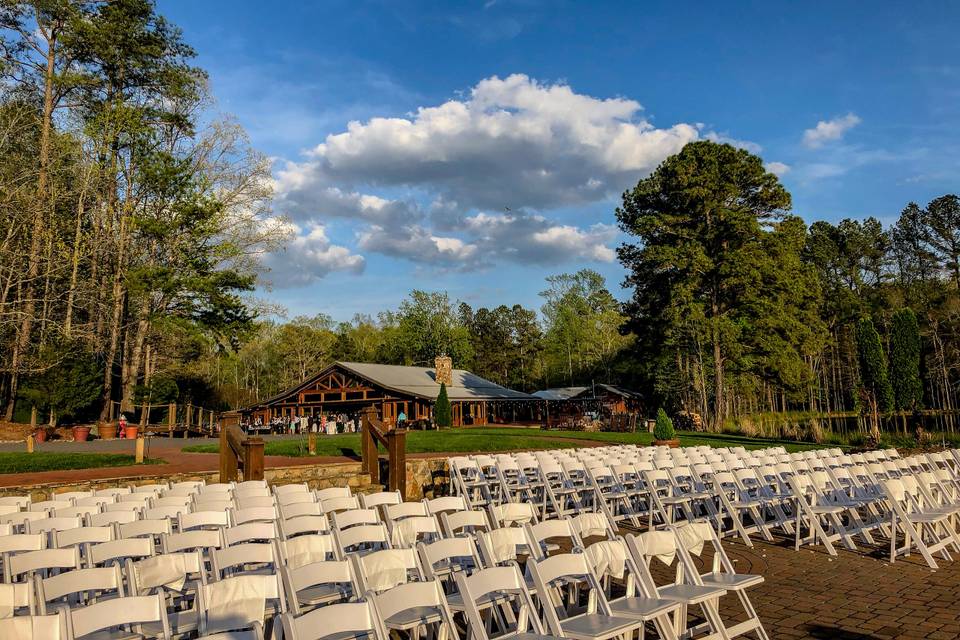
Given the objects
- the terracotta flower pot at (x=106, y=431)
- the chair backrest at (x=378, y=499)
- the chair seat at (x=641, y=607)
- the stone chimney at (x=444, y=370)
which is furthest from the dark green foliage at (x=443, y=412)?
the chair seat at (x=641, y=607)

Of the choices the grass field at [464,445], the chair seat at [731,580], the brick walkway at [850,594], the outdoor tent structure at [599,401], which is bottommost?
the brick walkway at [850,594]

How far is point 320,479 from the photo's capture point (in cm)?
1140

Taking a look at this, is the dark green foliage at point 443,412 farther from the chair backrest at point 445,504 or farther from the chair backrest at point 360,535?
the chair backrest at point 360,535

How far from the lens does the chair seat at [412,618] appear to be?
3.81m

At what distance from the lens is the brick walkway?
15.5 feet

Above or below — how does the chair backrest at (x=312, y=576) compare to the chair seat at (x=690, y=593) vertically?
above

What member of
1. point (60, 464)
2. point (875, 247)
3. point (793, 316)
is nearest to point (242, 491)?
point (60, 464)

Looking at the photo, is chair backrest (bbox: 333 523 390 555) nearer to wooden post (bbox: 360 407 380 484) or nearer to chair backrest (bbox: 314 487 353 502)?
chair backrest (bbox: 314 487 353 502)

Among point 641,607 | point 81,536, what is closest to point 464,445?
point 81,536

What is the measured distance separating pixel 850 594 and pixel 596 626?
10.3ft

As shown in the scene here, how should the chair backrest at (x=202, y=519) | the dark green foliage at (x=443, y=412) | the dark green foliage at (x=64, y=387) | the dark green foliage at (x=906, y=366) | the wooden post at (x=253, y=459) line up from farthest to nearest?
the dark green foliage at (x=443, y=412), the dark green foliage at (x=64, y=387), the dark green foliage at (x=906, y=366), the wooden post at (x=253, y=459), the chair backrest at (x=202, y=519)

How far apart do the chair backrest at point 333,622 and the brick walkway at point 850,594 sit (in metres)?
3.09

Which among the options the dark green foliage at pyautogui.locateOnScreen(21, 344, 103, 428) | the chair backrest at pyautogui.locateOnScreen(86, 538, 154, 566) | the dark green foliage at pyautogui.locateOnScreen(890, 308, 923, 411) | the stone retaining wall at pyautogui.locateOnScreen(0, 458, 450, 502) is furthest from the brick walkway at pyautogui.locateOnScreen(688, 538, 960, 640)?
the dark green foliage at pyautogui.locateOnScreen(21, 344, 103, 428)

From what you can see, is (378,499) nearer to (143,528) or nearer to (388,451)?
(143,528)
